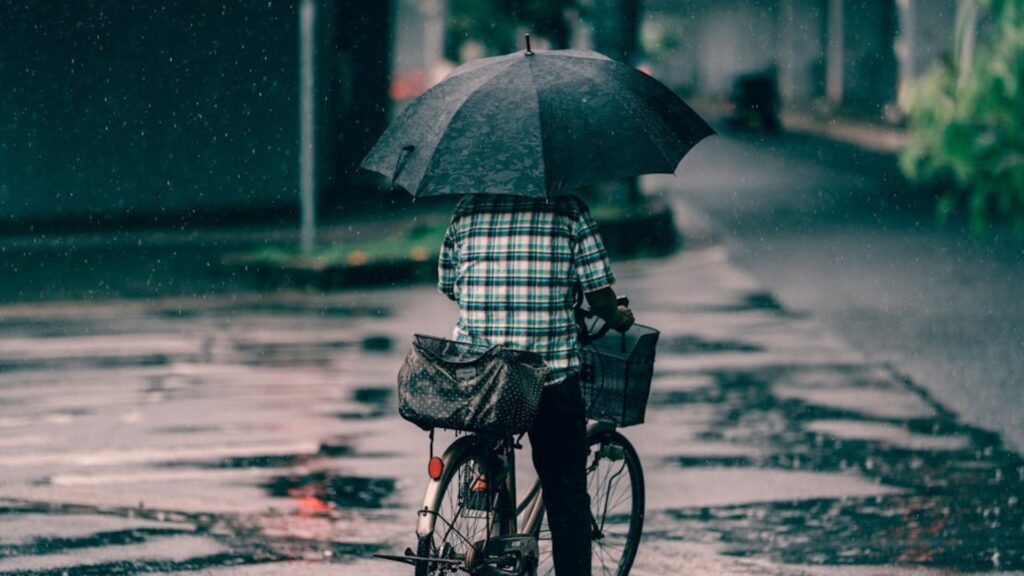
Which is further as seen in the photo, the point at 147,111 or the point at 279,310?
the point at 147,111

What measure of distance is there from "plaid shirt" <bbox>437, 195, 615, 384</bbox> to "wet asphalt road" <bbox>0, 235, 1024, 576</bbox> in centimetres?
178

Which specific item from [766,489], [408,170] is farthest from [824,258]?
[408,170]

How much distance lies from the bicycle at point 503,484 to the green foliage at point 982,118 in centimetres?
496

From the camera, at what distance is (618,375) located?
17.5ft

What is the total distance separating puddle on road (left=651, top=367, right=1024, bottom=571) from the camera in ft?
22.5

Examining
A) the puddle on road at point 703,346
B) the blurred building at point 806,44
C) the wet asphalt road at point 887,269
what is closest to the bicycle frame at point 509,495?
the wet asphalt road at point 887,269

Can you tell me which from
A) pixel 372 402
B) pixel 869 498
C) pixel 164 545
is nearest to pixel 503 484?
pixel 164 545

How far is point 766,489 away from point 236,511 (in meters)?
2.45

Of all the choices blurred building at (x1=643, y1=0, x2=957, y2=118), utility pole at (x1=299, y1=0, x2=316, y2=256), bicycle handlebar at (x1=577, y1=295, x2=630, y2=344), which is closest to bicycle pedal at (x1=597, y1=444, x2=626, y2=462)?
bicycle handlebar at (x1=577, y1=295, x2=630, y2=344)

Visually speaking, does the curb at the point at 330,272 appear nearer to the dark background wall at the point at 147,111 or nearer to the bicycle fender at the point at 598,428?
the dark background wall at the point at 147,111

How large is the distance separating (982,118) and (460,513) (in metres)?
6.00

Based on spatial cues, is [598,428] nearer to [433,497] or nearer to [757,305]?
[433,497]

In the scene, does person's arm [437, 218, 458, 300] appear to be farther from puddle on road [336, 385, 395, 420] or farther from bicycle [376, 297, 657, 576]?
puddle on road [336, 385, 395, 420]

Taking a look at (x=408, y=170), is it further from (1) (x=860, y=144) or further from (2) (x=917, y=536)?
(1) (x=860, y=144)
